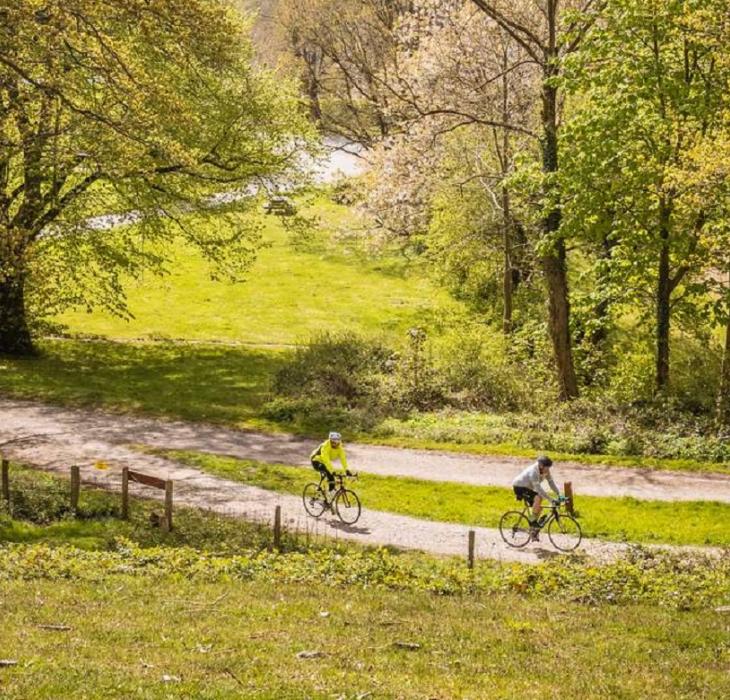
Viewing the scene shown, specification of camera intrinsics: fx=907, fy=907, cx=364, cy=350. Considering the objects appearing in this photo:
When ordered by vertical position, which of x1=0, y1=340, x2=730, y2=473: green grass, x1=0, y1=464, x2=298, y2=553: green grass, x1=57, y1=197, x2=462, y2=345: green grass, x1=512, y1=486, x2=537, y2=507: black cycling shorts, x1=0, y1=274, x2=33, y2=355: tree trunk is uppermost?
x1=57, y1=197, x2=462, y2=345: green grass

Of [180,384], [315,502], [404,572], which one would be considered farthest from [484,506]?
[180,384]

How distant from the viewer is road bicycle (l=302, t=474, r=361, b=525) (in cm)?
2233

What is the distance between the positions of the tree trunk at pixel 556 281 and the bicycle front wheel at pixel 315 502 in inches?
522

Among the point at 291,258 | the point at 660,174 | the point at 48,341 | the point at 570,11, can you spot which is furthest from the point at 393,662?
the point at 291,258

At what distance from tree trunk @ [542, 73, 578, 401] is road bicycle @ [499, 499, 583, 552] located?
12102 millimetres

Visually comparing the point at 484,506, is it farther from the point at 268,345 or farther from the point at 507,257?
the point at 268,345

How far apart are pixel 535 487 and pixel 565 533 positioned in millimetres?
1725

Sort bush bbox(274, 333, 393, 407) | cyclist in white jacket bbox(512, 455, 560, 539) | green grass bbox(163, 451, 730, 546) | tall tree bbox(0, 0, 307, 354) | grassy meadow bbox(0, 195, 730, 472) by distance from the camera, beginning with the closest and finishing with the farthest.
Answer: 1. cyclist in white jacket bbox(512, 455, 560, 539)
2. green grass bbox(163, 451, 730, 546)
3. tall tree bbox(0, 0, 307, 354)
4. grassy meadow bbox(0, 195, 730, 472)
5. bush bbox(274, 333, 393, 407)

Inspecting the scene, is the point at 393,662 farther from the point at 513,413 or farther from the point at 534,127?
the point at 534,127

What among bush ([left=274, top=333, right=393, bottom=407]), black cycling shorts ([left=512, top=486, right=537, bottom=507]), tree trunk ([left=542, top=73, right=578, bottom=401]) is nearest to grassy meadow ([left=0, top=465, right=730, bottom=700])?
black cycling shorts ([left=512, top=486, right=537, bottom=507])

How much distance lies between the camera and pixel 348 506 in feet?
74.1

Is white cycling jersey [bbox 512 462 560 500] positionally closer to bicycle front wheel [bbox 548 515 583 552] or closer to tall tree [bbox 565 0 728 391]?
bicycle front wheel [bbox 548 515 583 552]

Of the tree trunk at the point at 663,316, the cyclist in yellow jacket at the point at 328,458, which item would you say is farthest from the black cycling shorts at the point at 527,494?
the tree trunk at the point at 663,316

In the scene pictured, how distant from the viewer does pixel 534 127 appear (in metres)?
41.8
